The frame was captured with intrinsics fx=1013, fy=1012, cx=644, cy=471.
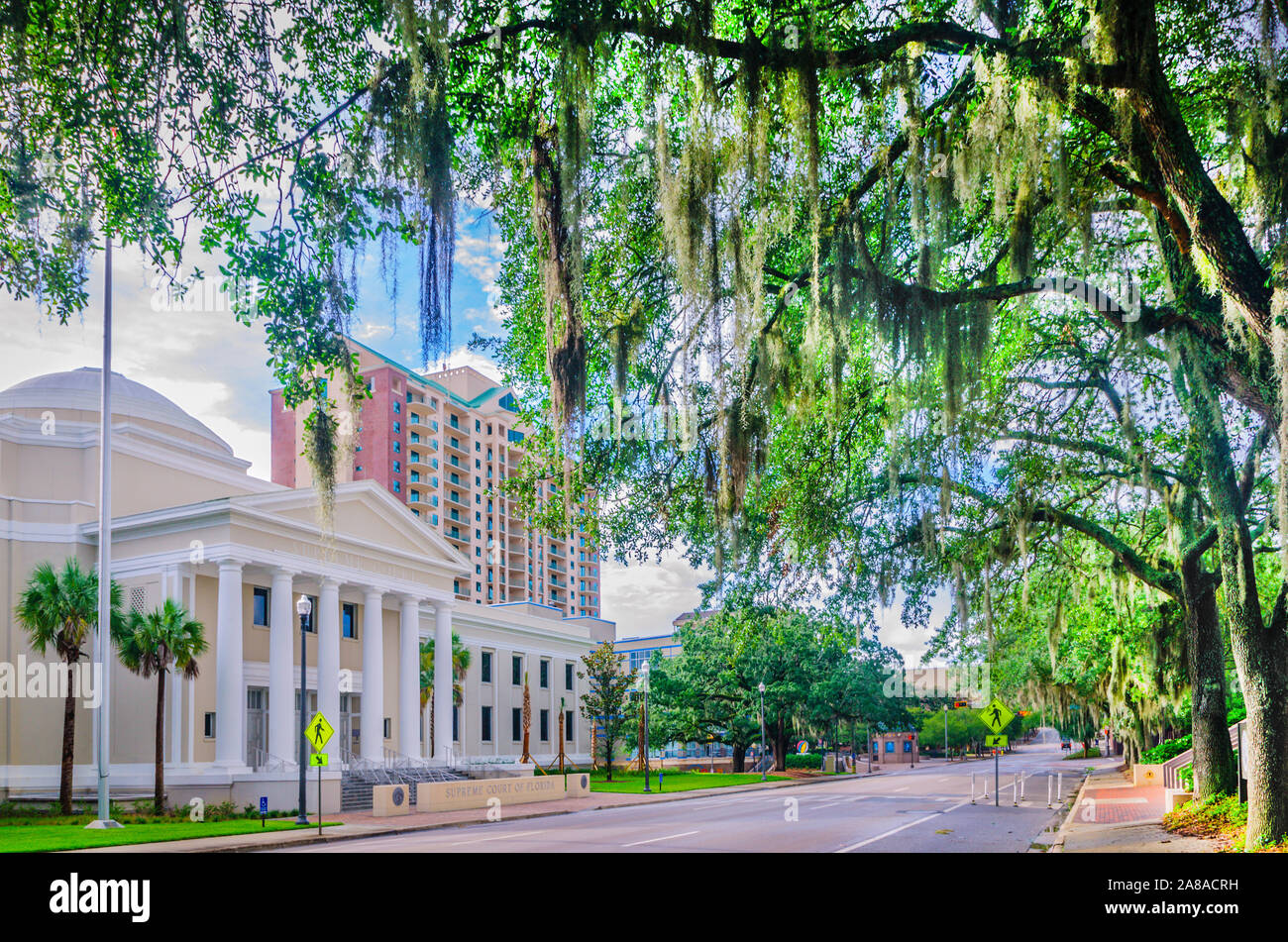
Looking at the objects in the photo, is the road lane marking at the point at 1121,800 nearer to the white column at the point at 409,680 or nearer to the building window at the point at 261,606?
the white column at the point at 409,680

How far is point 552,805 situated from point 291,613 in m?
11.4

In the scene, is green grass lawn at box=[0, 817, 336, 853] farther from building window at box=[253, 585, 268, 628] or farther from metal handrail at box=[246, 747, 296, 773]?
building window at box=[253, 585, 268, 628]

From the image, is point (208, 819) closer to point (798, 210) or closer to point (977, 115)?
point (798, 210)

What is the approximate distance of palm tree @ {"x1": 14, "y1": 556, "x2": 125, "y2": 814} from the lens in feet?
93.9

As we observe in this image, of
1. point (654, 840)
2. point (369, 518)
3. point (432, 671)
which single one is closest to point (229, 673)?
point (369, 518)

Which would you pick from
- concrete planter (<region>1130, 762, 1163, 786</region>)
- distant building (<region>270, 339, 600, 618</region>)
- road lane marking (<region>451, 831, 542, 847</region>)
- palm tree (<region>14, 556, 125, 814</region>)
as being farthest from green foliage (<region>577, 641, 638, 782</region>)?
road lane marking (<region>451, 831, 542, 847</region>)

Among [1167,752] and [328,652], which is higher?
[328,652]

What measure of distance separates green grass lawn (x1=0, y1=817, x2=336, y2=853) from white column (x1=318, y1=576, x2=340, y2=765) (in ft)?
30.1

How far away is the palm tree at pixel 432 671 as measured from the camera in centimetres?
4559

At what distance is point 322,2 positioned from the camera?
712 centimetres

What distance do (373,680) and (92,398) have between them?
1636 cm

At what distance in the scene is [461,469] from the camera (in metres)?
106

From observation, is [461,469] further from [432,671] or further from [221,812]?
[221,812]
